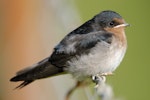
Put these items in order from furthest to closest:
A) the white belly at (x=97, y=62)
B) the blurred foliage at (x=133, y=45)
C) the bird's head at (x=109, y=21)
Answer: the blurred foliage at (x=133, y=45) < the bird's head at (x=109, y=21) < the white belly at (x=97, y=62)

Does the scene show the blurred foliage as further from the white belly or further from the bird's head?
the white belly

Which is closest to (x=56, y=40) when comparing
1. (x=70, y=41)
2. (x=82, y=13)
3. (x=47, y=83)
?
(x=47, y=83)

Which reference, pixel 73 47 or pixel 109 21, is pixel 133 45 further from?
pixel 73 47

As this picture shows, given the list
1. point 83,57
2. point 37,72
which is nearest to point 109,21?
point 83,57

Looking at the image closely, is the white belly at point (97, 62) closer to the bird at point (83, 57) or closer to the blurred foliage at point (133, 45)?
the bird at point (83, 57)

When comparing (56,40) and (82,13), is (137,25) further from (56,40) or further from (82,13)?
(56,40)

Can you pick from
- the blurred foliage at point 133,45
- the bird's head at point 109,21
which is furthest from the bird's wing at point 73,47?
the blurred foliage at point 133,45
